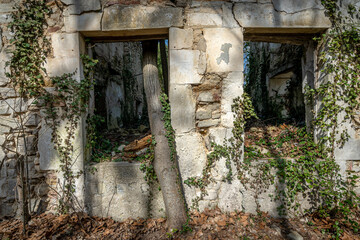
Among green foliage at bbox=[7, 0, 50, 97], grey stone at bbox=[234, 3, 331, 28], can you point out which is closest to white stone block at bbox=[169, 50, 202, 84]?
grey stone at bbox=[234, 3, 331, 28]

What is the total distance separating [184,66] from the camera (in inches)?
95.4

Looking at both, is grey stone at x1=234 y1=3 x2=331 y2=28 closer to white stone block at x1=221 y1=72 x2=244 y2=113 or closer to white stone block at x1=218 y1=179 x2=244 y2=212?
white stone block at x1=221 y1=72 x2=244 y2=113

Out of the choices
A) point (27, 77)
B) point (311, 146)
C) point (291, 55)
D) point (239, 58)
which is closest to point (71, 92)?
point (27, 77)

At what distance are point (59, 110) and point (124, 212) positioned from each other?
166 centimetres

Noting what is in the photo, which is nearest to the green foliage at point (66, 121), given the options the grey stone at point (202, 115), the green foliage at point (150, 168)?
the green foliage at point (150, 168)

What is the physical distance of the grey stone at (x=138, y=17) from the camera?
2369 mm

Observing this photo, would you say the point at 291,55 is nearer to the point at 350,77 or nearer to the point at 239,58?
the point at 350,77

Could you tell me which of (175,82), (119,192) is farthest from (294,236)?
(175,82)

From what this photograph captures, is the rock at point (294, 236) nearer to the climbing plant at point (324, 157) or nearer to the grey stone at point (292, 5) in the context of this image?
the climbing plant at point (324, 157)

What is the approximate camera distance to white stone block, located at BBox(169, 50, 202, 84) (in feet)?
7.91

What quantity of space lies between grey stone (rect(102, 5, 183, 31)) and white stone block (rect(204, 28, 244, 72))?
50 centimetres

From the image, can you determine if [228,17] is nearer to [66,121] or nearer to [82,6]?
[82,6]

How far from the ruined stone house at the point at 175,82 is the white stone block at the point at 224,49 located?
0.01 m

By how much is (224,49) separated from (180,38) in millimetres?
606
